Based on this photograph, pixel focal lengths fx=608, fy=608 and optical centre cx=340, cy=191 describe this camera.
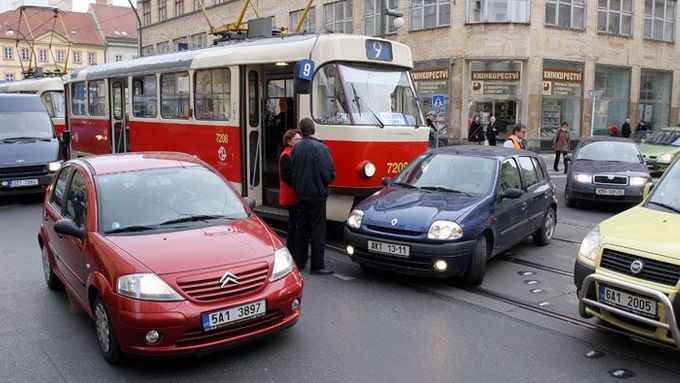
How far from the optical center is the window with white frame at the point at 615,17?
31297 mm

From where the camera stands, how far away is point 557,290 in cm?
693

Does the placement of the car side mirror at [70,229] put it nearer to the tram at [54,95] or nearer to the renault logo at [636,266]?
the renault logo at [636,266]

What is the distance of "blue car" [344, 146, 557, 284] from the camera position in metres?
6.64

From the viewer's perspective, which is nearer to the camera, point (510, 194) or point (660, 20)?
point (510, 194)

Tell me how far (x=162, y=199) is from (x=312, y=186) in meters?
2.17

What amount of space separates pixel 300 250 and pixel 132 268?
3.27 meters

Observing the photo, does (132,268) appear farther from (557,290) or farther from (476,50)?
(476,50)

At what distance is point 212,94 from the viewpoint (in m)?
10.7

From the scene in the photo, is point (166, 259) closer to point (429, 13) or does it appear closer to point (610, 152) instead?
point (610, 152)

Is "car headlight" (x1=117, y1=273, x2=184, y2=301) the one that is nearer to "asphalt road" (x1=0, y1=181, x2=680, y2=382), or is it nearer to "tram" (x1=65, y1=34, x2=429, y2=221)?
"asphalt road" (x1=0, y1=181, x2=680, y2=382)

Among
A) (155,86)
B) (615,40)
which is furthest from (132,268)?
(615,40)

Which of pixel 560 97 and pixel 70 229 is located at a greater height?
pixel 560 97

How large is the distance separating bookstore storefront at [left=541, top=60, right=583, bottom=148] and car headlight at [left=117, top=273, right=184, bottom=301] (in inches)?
1092

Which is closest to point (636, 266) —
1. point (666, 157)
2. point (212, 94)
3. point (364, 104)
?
point (364, 104)
